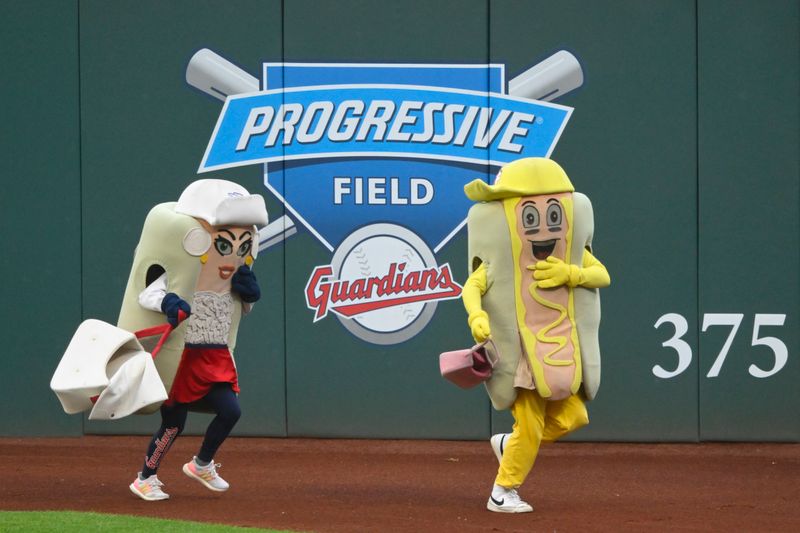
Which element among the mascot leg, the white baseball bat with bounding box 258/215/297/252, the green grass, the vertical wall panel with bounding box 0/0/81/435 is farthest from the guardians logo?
the green grass

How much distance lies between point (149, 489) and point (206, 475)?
33 cm

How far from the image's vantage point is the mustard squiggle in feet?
23.0

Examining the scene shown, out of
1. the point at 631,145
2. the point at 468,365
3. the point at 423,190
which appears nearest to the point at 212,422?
the point at 468,365

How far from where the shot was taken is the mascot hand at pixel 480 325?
6.86 m

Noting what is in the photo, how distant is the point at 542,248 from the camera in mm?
7137

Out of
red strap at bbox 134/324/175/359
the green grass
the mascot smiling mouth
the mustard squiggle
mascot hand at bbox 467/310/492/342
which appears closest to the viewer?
the green grass

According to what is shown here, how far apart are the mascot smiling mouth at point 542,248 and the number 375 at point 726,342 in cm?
307

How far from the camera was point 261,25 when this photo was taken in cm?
994

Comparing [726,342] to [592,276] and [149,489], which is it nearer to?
[592,276]

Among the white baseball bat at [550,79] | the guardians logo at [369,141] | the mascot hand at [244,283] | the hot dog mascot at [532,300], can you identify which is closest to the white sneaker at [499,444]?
the hot dog mascot at [532,300]

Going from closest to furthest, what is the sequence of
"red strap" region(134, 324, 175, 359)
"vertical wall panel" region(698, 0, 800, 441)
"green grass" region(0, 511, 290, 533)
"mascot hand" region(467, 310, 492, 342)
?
"green grass" region(0, 511, 290, 533)
"mascot hand" region(467, 310, 492, 342)
"red strap" region(134, 324, 175, 359)
"vertical wall panel" region(698, 0, 800, 441)

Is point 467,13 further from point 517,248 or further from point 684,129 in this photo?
point 517,248

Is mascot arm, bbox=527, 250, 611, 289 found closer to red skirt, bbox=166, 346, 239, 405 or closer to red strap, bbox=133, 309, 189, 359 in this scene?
red skirt, bbox=166, 346, 239, 405

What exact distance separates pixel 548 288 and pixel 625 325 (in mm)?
3049
